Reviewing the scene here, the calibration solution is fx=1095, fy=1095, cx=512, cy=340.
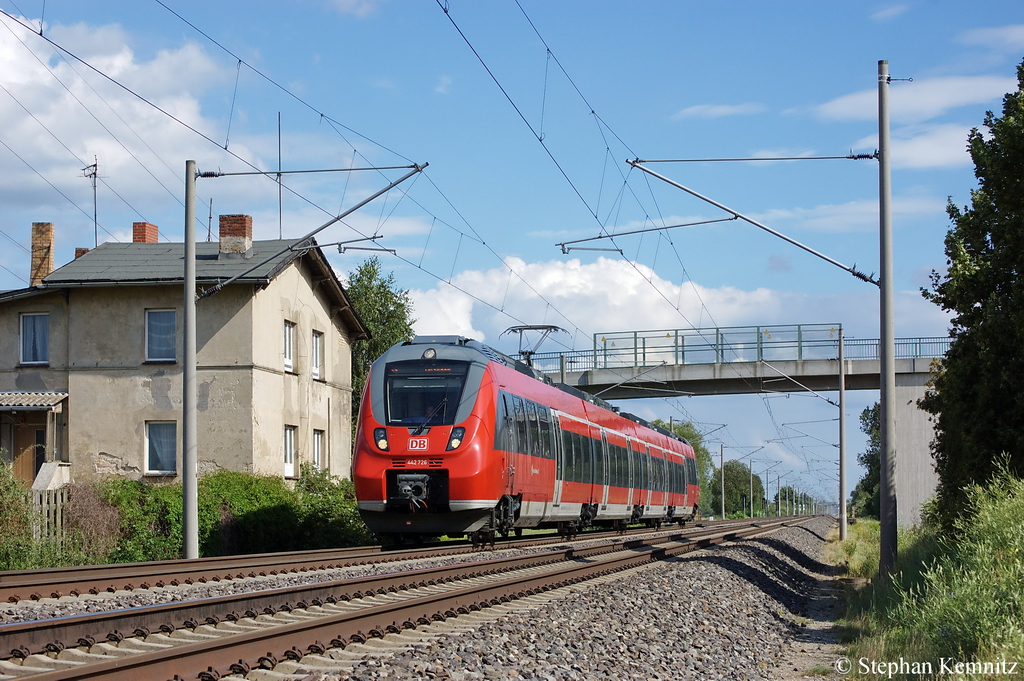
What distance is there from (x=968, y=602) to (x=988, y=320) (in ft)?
27.7

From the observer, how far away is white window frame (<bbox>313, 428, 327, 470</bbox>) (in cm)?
3309

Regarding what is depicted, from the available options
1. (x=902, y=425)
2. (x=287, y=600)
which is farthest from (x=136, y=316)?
(x=902, y=425)

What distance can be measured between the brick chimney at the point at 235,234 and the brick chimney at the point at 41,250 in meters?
7.75

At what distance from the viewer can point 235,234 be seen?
30938mm

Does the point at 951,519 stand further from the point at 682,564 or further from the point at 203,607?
the point at 203,607

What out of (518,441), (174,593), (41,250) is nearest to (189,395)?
(518,441)

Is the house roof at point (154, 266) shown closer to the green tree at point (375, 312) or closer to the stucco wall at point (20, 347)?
the stucco wall at point (20, 347)

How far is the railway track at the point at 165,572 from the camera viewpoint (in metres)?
11.8

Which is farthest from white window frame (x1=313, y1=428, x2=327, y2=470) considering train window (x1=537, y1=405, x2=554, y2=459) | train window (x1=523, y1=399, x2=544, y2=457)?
train window (x1=523, y1=399, x2=544, y2=457)

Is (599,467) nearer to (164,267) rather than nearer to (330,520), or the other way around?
(330,520)

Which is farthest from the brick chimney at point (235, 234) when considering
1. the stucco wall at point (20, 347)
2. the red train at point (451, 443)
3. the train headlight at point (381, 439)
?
the train headlight at point (381, 439)

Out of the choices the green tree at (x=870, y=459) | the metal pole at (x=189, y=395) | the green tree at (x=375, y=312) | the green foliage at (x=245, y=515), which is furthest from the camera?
the green tree at (x=870, y=459)

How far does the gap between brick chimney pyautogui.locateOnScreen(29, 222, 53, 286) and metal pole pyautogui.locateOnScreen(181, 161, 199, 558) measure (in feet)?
58.5

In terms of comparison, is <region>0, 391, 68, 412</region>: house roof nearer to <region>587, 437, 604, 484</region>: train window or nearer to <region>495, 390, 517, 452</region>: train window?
<region>495, 390, 517, 452</region>: train window
